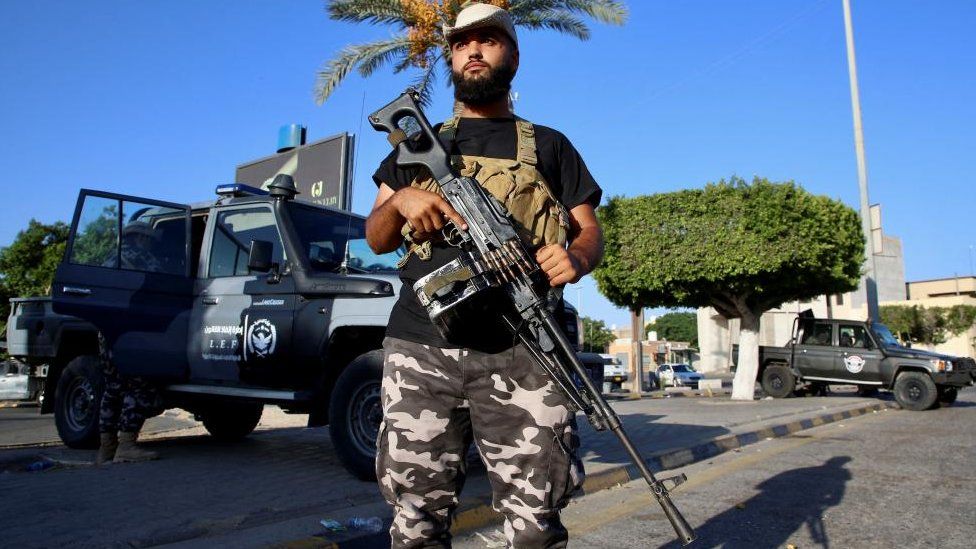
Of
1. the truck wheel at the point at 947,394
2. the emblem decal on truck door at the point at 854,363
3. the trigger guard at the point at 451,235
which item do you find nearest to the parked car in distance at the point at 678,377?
the emblem decal on truck door at the point at 854,363

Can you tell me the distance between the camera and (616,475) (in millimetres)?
5383

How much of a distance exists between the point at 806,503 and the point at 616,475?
134 centimetres

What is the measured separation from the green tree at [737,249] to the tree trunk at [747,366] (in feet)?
0.08

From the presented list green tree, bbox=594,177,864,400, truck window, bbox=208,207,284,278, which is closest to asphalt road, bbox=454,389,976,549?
truck window, bbox=208,207,284,278

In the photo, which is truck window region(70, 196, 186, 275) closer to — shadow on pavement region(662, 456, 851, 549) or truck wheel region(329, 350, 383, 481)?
truck wheel region(329, 350, 383, 481)

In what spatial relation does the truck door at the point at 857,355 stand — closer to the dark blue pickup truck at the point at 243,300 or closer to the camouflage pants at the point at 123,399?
the dark blue pickup truck at the point at 243,300

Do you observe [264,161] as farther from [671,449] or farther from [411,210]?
[411,210]

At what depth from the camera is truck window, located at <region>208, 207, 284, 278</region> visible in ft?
19.1

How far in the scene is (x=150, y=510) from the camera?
4020 mm

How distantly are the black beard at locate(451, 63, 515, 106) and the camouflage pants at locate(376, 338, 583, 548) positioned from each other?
2.76ft

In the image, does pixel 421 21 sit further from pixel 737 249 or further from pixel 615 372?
pixel 615 372

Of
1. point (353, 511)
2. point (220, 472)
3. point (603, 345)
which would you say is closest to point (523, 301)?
point (353, 511)

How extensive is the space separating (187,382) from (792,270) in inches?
540

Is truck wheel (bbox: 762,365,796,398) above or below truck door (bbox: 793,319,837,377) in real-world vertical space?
below
